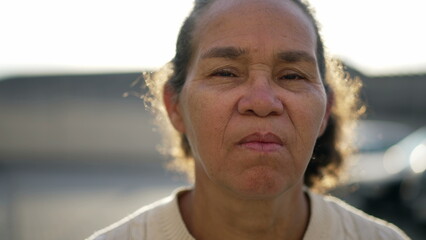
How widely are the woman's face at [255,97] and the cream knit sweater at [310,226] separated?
312 millimetres

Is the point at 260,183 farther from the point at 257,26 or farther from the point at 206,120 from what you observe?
the point at 257,26

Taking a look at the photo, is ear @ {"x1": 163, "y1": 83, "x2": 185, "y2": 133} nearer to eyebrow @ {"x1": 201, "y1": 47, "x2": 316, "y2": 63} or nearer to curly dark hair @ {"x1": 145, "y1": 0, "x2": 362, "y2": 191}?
curly dark hair @ {"x1": 145, "y1": 0, "x2": 362, "y2": 191}

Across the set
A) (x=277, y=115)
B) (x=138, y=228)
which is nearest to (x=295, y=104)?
Result: (x=277, y=115)

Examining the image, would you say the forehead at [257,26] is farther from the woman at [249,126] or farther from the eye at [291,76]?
the eye at [291,76]

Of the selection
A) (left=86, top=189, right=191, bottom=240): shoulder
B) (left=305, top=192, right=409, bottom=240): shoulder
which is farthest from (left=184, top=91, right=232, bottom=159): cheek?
(left=305, top=192, right=409, bottom=240): shoulder

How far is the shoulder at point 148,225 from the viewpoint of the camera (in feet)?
7.66

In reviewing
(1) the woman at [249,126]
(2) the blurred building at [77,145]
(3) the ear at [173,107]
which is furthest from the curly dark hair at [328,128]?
(2) the blurred building at [77,145]

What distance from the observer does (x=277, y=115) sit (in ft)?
6.69

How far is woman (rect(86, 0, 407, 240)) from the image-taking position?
6.64 feet

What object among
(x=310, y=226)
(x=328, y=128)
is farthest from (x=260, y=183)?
(x=328, y=128)

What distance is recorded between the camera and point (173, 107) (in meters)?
2.55

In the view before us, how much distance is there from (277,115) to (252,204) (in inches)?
16.5

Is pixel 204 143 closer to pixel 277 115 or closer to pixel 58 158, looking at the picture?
pixel 277 115

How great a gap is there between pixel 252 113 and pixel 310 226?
25.8 inches
